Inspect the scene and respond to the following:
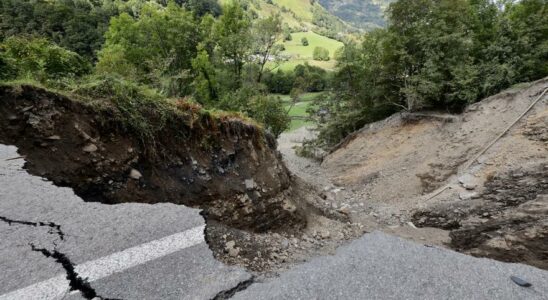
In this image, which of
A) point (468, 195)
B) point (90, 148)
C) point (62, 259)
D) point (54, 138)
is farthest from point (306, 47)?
point (62, 259)

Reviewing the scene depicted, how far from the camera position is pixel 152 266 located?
10.1ft

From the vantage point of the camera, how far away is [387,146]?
12836 mm

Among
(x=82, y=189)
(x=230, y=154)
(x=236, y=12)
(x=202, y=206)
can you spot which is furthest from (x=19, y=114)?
(x=236, y=12)

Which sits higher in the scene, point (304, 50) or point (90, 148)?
point (304, 50)

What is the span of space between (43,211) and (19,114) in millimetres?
1493

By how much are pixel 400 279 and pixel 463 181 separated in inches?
241

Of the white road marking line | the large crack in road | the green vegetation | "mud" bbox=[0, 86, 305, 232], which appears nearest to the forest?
"mud" bbox=[0, 86, 305, 232]

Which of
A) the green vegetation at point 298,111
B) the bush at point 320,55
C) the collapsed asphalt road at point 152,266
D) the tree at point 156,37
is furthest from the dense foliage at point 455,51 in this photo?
the bush at point 320,55

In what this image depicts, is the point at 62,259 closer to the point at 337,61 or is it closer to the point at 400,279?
the point at 400,279

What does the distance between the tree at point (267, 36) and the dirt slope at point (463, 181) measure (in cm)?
1139

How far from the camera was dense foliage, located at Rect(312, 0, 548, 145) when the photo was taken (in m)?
10.9

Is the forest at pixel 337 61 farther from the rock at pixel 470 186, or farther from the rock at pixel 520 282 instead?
the rock at pixel 520 282

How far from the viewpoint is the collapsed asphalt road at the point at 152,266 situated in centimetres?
279

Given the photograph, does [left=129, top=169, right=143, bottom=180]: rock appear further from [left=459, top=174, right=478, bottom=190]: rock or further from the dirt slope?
[left=459, top=174, right=478, bottom=190]: rock
